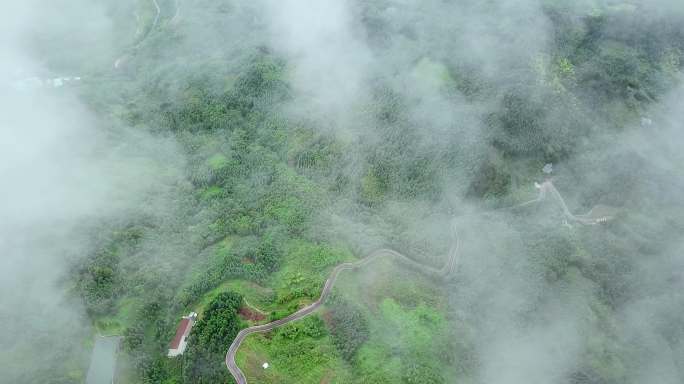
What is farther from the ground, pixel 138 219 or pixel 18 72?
pixel 18 72

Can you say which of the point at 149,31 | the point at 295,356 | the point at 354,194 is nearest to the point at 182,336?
the point at 295,356

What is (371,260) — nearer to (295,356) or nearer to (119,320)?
(295,356)

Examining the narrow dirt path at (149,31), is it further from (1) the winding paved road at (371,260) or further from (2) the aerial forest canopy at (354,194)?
(1) the winding paved road at (371,260)

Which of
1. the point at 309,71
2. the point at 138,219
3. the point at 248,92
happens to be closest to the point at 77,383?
the point at 138,219

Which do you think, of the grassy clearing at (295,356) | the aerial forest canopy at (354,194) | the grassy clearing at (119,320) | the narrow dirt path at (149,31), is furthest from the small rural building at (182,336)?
the narrow dirt path at (149,31)

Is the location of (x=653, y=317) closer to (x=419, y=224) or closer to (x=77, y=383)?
(x=419, y=224)

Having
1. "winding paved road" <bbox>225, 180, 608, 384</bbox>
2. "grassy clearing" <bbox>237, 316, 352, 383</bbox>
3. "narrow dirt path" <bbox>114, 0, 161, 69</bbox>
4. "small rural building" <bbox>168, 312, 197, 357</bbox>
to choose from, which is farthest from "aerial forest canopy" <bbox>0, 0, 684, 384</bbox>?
"narrow dirt path" <bbox>114, 0, 161, 69</bbox>
